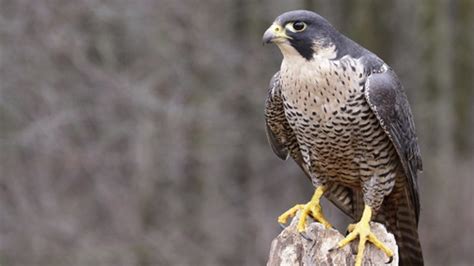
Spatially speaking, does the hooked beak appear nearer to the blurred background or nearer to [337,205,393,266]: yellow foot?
[337,205,393,266]: yellow foot

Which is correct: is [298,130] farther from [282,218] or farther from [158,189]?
[158,189]

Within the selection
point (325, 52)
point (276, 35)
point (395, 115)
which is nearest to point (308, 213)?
point (395, 115)

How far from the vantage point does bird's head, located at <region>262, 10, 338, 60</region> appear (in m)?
4.89

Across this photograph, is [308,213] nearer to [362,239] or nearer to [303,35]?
[362,239]

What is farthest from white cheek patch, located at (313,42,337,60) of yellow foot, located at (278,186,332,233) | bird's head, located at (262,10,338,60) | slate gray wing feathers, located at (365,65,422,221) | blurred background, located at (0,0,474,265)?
blurred background, located at (0,0,474,265)

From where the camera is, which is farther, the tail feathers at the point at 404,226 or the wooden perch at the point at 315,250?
the tail feathers at the point at 404,226

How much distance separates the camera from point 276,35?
192 inches

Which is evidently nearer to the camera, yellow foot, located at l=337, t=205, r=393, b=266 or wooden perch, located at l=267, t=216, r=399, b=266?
wooden perch, located at l=267, t=216, r=399, b=266

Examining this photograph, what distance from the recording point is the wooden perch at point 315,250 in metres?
4.63

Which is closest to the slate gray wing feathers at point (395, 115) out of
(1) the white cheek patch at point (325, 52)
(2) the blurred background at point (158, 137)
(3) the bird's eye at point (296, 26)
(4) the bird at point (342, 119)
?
(4) the bird at point (342, 119)

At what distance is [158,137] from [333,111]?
8.26 metres

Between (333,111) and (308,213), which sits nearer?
(333,111)

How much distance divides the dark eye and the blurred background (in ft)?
17.2

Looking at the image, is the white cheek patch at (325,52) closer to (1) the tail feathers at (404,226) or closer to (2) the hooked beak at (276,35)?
(2) the hooked beak at (276,35)
